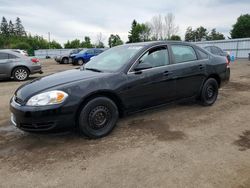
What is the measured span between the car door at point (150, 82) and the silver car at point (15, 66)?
25.1 feet

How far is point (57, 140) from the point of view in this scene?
359 cm

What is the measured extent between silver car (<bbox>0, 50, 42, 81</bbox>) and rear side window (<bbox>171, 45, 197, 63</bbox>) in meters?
7.65

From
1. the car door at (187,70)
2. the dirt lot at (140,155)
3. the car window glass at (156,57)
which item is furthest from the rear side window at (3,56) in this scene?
the car door at (187,70)

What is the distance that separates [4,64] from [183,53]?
802cm

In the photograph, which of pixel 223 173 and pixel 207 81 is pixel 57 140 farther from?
pixel 207 81

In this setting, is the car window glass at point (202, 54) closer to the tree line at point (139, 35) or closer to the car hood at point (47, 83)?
the car hood at point (47, 83)

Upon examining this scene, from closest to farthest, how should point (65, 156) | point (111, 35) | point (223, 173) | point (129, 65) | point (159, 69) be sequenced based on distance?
point (223, 173), point (65, 156), point (129, 65), point (159, 69), point (111, 35)

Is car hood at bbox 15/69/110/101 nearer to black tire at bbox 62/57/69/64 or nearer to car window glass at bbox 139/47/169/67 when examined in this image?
car window glass at bbox 139/47/169/67

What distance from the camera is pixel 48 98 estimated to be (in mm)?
3189

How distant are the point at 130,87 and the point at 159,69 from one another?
2.45 feet

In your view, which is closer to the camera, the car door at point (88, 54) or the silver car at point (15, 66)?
the silver car at point (15, 66)

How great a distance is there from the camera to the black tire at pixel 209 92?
5.08 m

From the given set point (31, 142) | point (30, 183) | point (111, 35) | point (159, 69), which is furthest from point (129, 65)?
point (111, 35)

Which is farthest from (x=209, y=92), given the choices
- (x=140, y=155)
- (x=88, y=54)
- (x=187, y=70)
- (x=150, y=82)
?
(x=88, y=54)
